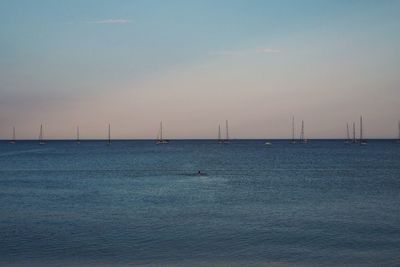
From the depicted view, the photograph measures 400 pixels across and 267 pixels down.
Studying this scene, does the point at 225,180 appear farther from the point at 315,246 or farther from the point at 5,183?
the point at 315,246

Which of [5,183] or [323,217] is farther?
[5,183]

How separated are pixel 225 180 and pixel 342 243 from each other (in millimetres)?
40232

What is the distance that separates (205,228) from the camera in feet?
106

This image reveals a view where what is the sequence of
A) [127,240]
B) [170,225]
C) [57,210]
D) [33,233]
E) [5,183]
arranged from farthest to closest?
[5,183] → [57,210] → [170,225] → [33,233] → [127,240]

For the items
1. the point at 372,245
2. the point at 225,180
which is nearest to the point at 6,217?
the point at 372,245

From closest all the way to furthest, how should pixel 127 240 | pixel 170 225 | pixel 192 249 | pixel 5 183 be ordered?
pixel 192 249, pixel 127 240, pixel 170 225, pixel 5 183

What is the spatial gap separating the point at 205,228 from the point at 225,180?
35605mm

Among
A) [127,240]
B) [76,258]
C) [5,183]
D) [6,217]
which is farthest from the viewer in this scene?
[5,183]

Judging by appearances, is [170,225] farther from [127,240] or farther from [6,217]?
[6,217]

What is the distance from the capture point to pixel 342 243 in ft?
90.9

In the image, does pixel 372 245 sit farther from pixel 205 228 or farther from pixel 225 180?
pixel 225 180

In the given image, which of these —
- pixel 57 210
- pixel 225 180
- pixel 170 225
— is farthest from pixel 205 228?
pixel 225 180

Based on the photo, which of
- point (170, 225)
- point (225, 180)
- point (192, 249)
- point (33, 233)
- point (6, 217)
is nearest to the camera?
point (192, 249)

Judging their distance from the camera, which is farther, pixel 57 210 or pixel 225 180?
pixel 225 180
